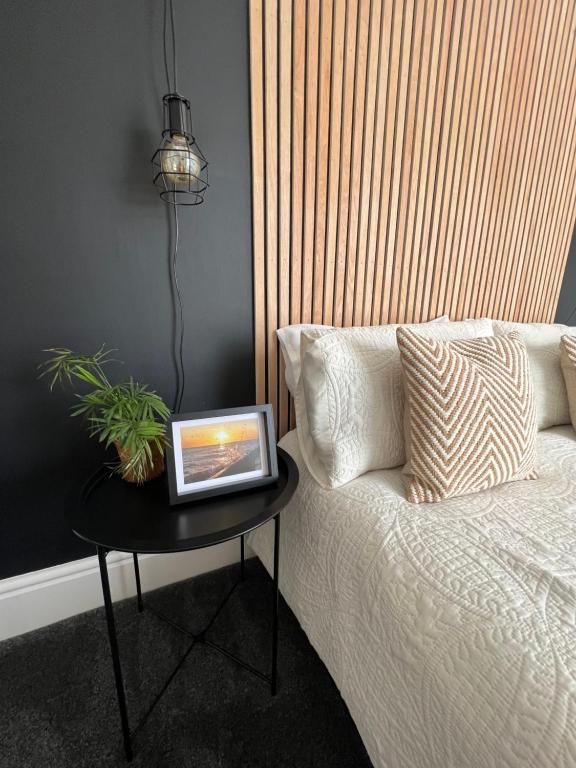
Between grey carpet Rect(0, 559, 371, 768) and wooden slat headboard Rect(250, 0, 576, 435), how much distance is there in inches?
31.4

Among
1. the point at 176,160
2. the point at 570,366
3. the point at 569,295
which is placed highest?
the point at 176,160

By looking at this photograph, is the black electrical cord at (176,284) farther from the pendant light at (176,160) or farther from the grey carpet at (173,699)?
the grey carpet at (173,699)

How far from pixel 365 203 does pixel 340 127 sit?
256 millimetres

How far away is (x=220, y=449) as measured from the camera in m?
0.95

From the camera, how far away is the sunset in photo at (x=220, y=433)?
92 centimetres

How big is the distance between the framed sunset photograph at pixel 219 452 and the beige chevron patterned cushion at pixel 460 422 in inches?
15.8

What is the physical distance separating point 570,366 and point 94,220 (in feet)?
5.52

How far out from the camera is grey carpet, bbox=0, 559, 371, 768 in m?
0.90

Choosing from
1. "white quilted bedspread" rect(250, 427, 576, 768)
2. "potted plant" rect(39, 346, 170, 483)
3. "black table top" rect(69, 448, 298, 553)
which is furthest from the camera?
"potted plant" rect(39, 346, 170, 483)

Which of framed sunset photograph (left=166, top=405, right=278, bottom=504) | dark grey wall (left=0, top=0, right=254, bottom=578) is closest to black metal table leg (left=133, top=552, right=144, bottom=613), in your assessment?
dark grey wall (left=0, top=0, right=254, bottom=578)

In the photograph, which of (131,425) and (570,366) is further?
(570,366)

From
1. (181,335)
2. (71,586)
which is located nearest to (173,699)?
(71,586)

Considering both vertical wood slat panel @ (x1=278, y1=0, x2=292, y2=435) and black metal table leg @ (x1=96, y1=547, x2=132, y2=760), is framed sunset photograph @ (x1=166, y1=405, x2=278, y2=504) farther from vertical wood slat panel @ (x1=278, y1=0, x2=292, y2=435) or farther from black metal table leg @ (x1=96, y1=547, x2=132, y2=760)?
vertical wood slat panel @ (x1=278, y1=0, x2=292, y2=435)

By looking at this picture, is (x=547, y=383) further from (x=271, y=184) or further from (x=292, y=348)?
(x=271, y=184)
